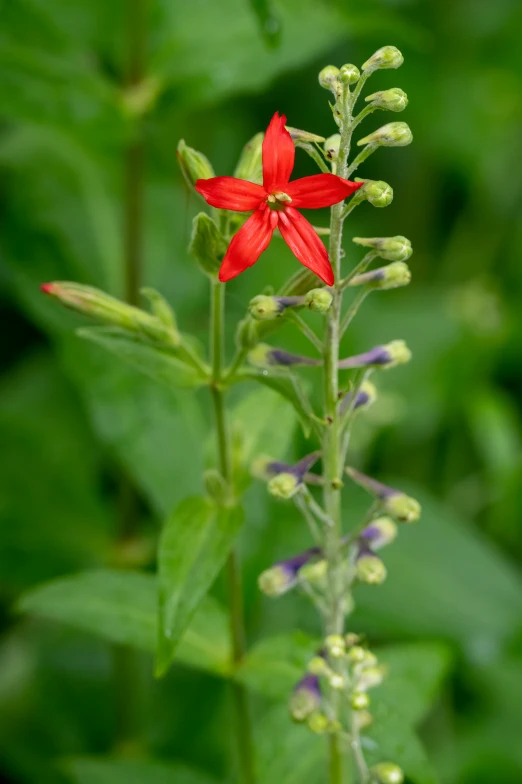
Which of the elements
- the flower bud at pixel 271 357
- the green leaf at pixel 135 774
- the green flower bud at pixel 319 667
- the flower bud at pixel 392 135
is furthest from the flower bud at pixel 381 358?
the green leaf at pixel 135 774

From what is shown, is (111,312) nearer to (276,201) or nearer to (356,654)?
(276,201)

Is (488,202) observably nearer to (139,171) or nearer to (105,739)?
(139,171)

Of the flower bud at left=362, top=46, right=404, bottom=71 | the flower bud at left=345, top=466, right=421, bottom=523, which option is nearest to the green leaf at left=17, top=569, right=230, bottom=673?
the flower bud at left=345, top=466, right=421, bottom=523

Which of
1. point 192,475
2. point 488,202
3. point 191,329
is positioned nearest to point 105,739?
point 192,475

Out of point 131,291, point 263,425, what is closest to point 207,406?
point 131,291

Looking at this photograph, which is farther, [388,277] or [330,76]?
[388,277]

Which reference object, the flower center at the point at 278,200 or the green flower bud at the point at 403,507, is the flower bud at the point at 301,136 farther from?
the green flower bud at the point at 403,507

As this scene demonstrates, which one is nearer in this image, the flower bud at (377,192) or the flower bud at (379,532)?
the flower bud at (377,192)

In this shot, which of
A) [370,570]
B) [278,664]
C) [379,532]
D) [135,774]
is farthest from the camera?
[135,774]
